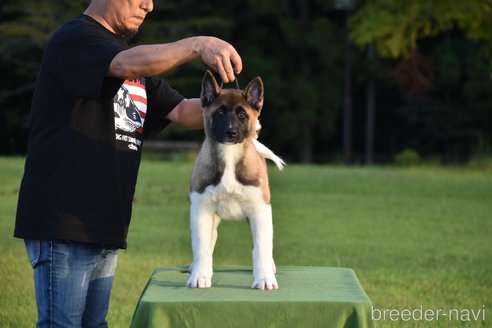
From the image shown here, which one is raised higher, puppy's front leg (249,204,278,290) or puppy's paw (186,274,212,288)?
puppy's front leg (249,204,278,290)

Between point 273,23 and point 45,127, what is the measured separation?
102 feet

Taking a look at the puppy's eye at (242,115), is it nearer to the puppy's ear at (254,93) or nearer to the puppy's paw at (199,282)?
the puppy's ear at (254,93)

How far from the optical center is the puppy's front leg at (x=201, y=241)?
422 cm

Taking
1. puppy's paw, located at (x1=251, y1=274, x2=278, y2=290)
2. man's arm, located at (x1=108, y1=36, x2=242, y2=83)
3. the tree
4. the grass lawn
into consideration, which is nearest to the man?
man's arm, located at (x1=108, y1=36, x2=242, y2=83)

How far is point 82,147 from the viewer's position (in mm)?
3873

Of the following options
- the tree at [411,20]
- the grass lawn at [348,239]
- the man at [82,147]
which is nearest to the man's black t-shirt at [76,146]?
the man at [82,147]

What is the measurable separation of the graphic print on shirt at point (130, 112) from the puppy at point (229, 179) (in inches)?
13.6

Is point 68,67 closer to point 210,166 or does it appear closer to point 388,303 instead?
point 210,166

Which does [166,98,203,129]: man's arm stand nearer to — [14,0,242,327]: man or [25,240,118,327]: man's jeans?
[14,0,242,327]: man

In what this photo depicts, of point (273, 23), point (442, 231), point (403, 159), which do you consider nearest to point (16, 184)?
point (442, 231)

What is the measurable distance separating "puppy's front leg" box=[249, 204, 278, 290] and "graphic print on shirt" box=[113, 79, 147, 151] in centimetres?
69

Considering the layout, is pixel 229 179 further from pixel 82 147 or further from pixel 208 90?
pixel 82 147

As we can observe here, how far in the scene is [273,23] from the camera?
113 feet

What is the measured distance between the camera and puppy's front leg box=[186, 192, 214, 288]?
4.22m
